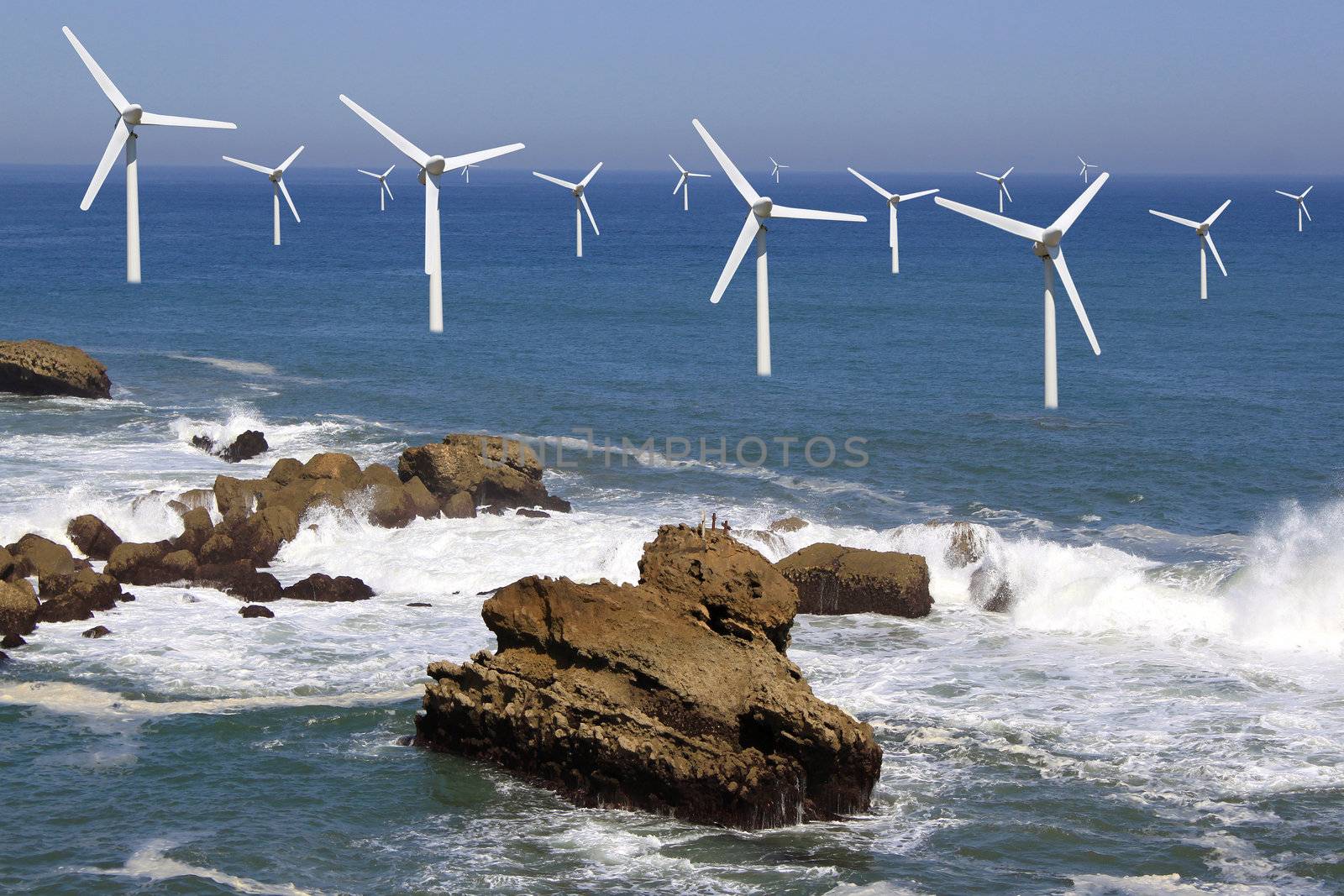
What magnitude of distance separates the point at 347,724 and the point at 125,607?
9543 mm

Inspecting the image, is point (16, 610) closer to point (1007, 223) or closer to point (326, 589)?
point (326, 589)

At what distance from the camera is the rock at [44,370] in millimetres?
59906

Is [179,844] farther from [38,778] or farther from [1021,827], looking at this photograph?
[1021,827]

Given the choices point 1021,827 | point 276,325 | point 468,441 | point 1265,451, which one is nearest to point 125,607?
point 468,441

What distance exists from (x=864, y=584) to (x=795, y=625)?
6.64 ft

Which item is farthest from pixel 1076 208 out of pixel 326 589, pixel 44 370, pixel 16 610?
pixel 44 370

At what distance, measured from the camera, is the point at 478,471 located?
4434 centimetres

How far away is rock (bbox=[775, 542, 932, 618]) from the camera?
114ft

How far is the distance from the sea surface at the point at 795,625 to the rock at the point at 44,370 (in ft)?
2.70

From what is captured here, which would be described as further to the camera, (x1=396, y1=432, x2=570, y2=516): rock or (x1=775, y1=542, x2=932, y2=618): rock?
(x1=396, y1=432, x2=570, y2=516): rock

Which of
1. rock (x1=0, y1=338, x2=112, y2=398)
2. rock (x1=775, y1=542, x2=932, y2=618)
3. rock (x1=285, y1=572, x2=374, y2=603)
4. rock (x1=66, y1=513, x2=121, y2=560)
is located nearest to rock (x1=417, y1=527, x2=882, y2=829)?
rock (x1=775, y1=542, x2=932, y2=618)

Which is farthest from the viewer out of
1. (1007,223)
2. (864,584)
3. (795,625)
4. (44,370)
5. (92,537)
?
(44,370)

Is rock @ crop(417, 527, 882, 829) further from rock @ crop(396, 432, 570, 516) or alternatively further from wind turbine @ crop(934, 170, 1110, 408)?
wind turbine @ crop(934, 170, 1110, 408)

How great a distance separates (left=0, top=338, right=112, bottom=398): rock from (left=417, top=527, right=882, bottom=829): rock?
40281 mm
